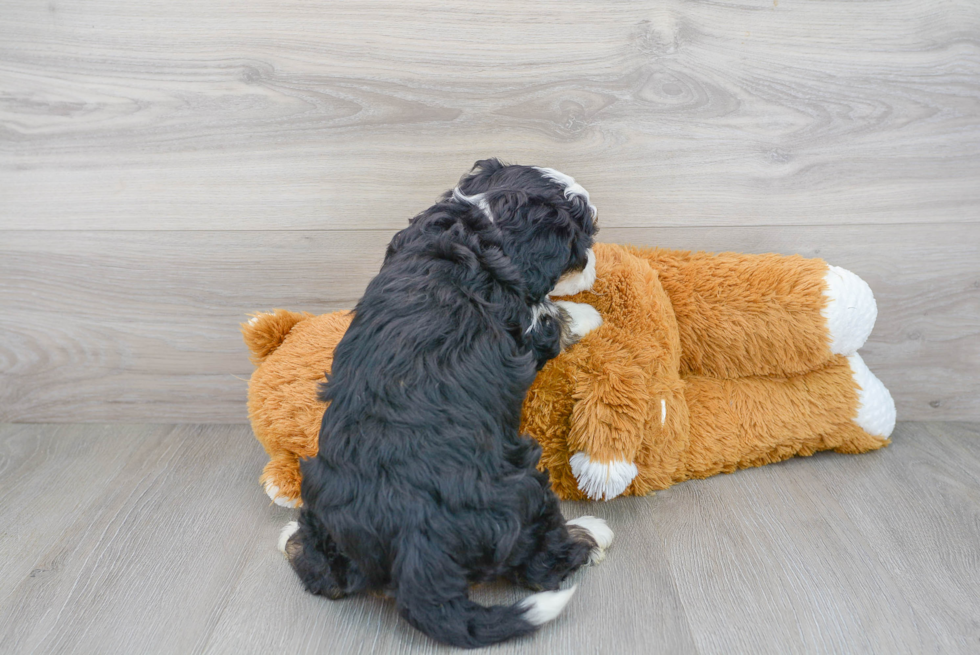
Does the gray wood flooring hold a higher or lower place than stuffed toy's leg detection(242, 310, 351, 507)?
lower

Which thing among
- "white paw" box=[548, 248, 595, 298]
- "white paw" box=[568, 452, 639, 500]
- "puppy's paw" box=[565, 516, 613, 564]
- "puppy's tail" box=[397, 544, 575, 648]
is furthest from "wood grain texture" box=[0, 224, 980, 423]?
"puppy's tail" box=[397, 544, 575, 648]

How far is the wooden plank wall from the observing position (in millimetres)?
1784

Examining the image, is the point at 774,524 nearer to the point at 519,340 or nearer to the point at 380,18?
the point at 519,340

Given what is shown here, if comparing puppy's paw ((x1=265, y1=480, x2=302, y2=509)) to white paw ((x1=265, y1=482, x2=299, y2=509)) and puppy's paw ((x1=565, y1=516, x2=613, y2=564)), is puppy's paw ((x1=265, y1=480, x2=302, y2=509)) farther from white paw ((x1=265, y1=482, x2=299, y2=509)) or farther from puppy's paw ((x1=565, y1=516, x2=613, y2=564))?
puppy's paw ((x1=565, y1=516, x2=613, y2=564))

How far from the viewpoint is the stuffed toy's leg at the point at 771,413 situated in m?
1.75

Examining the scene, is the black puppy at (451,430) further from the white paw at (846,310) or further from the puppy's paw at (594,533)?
the white paw at (846,310)

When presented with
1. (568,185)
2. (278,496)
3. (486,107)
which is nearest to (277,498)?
(278,496)

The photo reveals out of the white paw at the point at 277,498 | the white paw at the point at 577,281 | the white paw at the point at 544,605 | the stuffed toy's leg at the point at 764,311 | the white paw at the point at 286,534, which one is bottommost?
the white paw at the point at 277,498

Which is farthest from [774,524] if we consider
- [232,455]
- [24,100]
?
[24,100]

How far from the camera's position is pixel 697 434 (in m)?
1.75

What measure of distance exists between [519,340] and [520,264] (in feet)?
0.50

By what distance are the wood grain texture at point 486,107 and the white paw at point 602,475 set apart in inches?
28.1

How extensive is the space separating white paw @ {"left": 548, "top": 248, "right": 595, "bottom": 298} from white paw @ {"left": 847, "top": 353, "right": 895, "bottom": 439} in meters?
0.78

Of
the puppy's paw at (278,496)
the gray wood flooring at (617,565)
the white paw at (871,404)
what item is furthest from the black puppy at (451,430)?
the white paw at (871,404)
